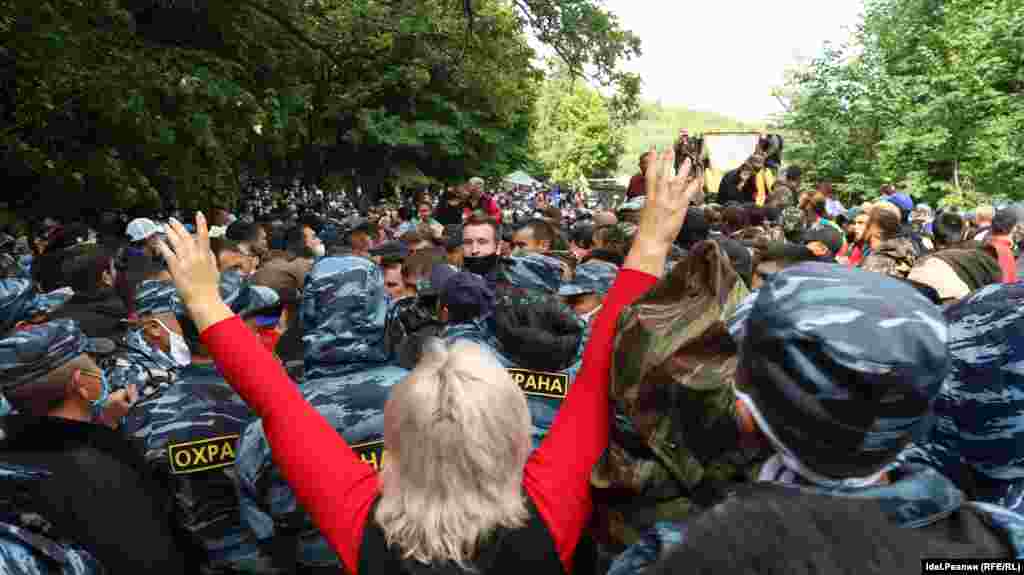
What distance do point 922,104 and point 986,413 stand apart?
2339 centimetres

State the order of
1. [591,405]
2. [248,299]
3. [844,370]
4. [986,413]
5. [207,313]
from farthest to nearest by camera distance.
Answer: [248,299] < [986,413] < [207,313] < [591,405] < [844,370]

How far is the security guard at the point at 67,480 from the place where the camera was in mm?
2271

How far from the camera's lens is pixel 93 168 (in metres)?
10.9

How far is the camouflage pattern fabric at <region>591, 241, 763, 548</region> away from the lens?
5.55 feet

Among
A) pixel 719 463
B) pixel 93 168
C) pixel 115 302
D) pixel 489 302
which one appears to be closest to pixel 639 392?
pixel 719 463

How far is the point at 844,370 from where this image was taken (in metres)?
1.30

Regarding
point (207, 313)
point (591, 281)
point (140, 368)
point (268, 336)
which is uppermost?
point (207, 313)

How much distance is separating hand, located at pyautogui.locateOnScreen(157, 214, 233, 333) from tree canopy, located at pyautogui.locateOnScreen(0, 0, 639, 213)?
7259 millimetres

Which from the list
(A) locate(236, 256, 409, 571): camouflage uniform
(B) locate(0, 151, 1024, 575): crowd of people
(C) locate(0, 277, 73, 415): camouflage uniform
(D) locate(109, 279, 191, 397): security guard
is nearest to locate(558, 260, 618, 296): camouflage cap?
(B) locate(0, 151, 1024, 575): crowd of people

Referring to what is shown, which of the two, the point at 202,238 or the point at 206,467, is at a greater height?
the point at 202,238

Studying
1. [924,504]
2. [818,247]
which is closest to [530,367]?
[924,504]

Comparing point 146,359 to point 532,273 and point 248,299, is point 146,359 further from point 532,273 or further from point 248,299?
point 532,273

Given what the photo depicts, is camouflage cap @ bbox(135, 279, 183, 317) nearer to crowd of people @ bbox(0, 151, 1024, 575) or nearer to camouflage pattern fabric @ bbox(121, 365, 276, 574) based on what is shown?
crowd of people @ bbox(0, 151, 1024, 575)

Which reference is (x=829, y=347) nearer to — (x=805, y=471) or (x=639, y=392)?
(x=805, y=471)
